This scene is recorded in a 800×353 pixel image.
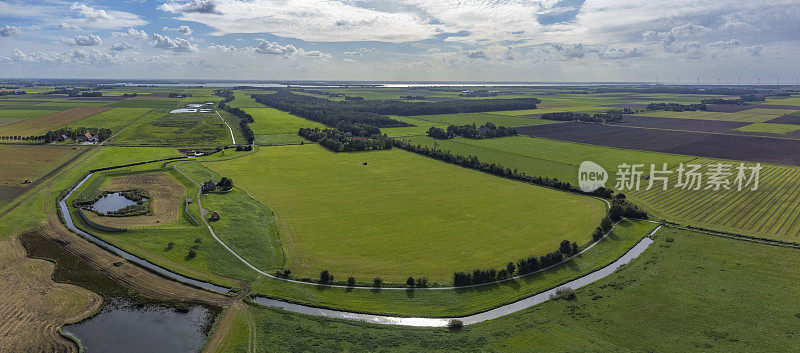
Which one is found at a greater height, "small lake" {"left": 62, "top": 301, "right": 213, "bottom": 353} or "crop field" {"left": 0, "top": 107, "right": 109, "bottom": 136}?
"crop field" {"left": 0, "top": 107, "right": 109, "bottom": 136}

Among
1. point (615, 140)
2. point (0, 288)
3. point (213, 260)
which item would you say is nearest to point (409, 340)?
point (213, 260)

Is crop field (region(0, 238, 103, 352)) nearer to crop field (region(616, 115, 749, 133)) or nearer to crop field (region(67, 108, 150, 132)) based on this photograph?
crop field (region(67, 108, 150, 132))

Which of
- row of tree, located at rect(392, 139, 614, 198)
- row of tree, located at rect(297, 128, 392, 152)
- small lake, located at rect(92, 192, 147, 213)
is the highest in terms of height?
row of tree, located at rect(297, 128, 392, 152)

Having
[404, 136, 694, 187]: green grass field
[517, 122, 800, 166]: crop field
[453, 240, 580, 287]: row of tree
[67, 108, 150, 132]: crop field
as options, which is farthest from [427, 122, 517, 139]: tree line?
[67, 108, 150, 132]: crop field

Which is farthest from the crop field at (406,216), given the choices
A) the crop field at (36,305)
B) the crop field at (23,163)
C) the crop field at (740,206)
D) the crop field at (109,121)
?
the crop field at (109,121)

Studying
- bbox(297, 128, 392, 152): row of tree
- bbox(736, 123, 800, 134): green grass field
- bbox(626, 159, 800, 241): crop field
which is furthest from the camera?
bbox(736, 123, 800, 134): green grass field

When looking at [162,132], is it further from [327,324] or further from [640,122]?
[640,122]

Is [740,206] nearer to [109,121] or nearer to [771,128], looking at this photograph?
[771,128]
